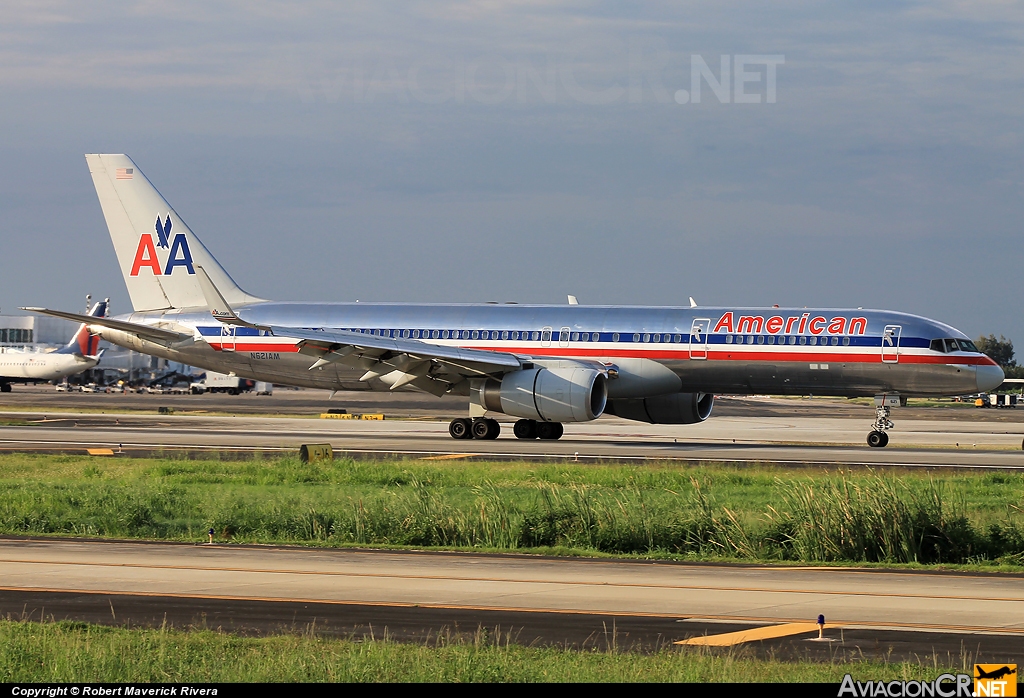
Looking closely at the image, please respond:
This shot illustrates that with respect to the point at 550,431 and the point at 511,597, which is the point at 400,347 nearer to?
the point at 550,431

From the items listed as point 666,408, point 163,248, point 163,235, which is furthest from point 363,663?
point 163,235

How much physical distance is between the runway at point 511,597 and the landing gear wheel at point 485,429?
2490 cm

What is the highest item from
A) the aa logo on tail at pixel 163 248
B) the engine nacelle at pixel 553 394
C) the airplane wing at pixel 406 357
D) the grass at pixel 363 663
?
the aa logo on tail at pixel 163 248

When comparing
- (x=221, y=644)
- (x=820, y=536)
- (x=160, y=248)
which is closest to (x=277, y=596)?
(x=221, y=644)

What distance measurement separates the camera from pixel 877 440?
45250 millimetres

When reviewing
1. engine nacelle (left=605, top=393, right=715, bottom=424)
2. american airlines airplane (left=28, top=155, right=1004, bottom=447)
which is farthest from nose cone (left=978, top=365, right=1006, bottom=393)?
engine nacelle (left=605, top=393, right=715, bottom=424)

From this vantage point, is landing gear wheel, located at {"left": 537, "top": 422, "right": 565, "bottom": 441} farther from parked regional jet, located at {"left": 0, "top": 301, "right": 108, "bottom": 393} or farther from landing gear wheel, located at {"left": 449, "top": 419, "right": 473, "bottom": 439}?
parked regional jet, located at {"left": 0, "top": 301, "right": 108, "bottom": 393}

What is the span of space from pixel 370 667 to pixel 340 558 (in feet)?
28.7

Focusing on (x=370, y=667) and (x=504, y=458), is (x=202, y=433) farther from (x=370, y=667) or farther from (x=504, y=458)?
(x=370, y=667)

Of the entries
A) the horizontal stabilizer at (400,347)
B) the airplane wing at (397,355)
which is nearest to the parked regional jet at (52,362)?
the airplane wing at (397,355)

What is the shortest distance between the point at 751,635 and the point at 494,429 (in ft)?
107

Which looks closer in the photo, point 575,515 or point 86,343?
point 575,515

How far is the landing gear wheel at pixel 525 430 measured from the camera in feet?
152

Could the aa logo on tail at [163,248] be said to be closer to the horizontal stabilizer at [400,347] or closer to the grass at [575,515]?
the horizontal stabilizer at [400,347]
